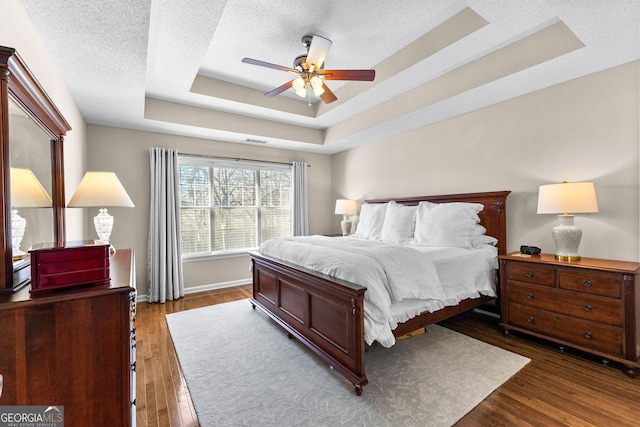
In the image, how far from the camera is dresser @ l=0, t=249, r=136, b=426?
106 centimetres

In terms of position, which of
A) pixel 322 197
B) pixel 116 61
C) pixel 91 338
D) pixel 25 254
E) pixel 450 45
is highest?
pixel 450 45

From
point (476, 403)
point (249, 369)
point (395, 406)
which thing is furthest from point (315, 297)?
point (476, 403)

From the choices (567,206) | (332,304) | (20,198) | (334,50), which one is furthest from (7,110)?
(567,206)

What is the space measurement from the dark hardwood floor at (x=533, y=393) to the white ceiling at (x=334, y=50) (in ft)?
8.14

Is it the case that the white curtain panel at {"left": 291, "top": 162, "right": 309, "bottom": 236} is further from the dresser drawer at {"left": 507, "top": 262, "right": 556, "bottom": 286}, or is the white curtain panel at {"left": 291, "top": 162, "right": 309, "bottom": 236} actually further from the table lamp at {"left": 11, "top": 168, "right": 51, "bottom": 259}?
the table lamp at {"left": 11, "top": 168, "right": 51, "bottom": 259}

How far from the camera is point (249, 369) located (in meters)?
2.31

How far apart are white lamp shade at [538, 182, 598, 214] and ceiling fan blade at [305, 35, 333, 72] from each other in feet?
7.59

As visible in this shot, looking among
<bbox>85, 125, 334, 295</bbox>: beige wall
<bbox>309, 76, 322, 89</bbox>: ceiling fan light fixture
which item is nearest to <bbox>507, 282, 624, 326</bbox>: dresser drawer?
<bbox>309, 76, 322, 89</bbox>: ceiling fan light fixture

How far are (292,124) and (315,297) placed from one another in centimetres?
328

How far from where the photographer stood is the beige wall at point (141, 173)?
391 centimetres

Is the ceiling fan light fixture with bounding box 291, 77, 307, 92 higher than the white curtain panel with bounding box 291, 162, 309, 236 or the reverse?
higher

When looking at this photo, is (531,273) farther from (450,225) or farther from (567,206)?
(450,225)

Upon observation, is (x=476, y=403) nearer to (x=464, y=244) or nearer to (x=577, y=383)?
(x=577, y=383)

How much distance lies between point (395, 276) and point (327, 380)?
0.93 meters
